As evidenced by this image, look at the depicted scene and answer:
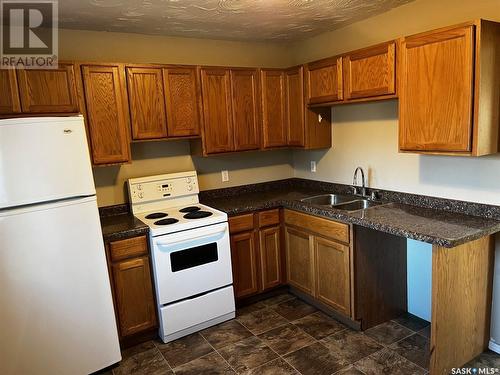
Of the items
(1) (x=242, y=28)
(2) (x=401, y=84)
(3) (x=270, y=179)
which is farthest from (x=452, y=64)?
(3) (x=270, y=179)

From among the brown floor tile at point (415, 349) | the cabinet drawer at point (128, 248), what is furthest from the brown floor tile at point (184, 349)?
the brown floor tile at point (415, 349)

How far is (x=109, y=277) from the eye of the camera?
2.59m

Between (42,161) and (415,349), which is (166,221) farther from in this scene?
(415,349)

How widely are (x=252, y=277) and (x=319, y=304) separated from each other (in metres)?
0.62

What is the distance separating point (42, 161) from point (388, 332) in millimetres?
2659

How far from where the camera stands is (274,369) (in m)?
2.45

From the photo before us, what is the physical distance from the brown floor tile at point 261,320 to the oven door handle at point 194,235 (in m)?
0.78

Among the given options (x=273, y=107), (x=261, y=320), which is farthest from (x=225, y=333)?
(x=273, y=107)

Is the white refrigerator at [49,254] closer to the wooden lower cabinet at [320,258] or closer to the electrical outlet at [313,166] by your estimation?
the wooden lower cabinet at [320,258]

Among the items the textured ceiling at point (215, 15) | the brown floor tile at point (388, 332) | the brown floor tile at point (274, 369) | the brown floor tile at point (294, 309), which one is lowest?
the brown floor tile at point (274, 369)

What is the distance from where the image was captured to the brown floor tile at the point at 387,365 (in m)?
2.35

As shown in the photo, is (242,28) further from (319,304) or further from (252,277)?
(319,304)

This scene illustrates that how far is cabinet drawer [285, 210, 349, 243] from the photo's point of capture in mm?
2738

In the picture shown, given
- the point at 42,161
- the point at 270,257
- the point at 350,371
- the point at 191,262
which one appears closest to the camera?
the point at 42,161
